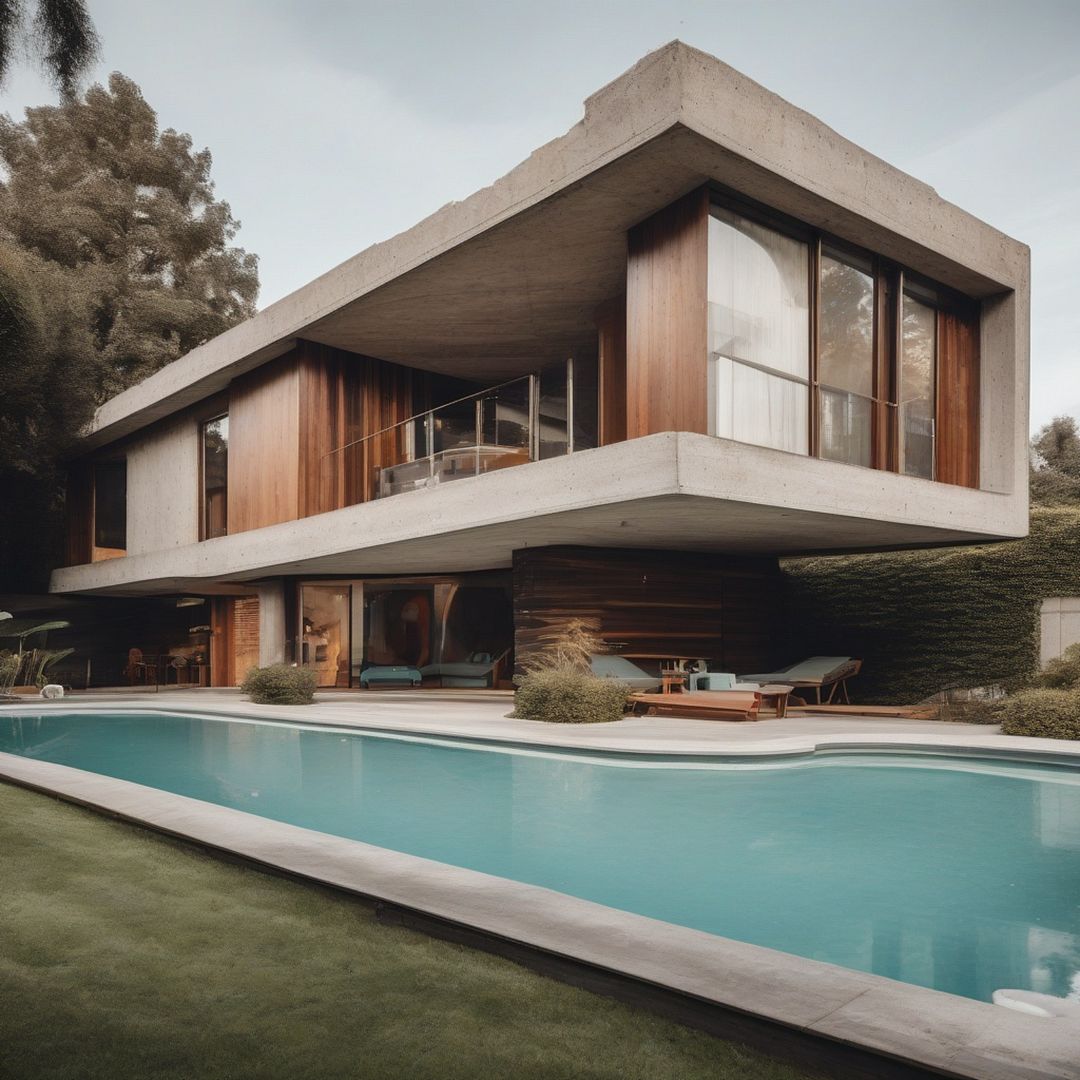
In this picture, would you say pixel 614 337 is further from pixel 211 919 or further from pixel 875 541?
pixel 211 919

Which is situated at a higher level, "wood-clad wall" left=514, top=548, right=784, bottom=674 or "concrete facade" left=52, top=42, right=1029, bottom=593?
"concrete facade" left=52, top=42, right=1029, bottom=593

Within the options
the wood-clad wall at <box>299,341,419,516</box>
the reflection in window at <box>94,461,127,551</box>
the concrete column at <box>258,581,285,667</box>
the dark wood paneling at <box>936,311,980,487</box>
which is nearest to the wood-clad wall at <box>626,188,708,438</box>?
the dark wood paneling at <box>936,311,980,487</box>

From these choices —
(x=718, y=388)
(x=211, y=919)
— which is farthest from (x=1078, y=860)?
(x=718, y=388)

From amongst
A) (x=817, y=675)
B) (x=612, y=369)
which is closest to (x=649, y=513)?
(x=612, y=369)

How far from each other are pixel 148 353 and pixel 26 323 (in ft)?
25.1

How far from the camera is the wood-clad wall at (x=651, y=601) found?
12984 mm

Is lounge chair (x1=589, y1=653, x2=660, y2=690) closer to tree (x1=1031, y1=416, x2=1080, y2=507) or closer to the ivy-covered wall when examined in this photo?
the ivy-covered wall

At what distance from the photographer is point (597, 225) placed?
400 inches

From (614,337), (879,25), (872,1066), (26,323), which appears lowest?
(872,1066)

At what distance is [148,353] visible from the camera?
25.4 metres

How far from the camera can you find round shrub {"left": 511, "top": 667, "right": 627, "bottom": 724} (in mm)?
10305

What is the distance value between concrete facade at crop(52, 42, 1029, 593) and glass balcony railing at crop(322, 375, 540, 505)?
454 millimetres

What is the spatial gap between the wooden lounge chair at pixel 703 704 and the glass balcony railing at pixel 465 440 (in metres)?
3.41

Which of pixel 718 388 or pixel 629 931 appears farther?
pixel 718 388
